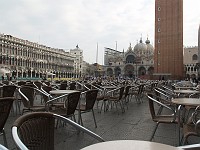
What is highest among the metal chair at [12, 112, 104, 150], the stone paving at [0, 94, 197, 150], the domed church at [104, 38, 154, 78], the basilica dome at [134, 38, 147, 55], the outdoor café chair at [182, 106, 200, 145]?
the basilica dome at [134, 38, 147, 55]

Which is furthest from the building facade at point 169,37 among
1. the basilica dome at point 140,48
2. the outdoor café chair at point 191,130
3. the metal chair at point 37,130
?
the metal chair at point 37,130

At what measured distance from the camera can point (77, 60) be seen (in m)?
121

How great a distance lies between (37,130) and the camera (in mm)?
2184

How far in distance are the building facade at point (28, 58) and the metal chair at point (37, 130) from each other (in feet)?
181

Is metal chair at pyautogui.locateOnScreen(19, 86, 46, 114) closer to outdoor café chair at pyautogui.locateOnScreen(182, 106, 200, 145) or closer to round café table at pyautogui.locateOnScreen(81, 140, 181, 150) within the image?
outdoor café chair at pyautogui.locateOnScreen(182, 106, 200, 145)

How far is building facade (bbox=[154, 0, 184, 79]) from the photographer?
55.1 m

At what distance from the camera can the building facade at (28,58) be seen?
61.1 meters

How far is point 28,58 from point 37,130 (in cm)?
7191

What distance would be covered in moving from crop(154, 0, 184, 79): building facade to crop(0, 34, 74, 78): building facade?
3039 centimetres

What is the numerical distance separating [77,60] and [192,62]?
60.4 meters

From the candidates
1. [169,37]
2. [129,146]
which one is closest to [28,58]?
[169,37]


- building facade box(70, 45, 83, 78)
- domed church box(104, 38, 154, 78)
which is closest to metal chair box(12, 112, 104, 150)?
domed church box(104, 38, 154, 78)

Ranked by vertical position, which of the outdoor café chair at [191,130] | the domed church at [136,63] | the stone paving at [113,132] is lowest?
the stone paving at [113,132]

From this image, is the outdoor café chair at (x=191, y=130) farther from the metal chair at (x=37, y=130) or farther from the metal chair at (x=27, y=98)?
the metal chair at (x=27, y=98)
